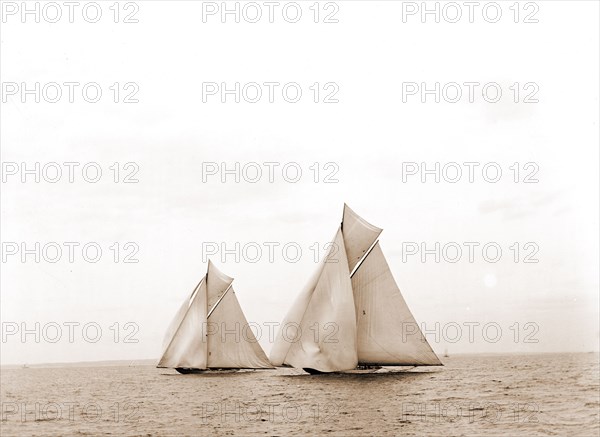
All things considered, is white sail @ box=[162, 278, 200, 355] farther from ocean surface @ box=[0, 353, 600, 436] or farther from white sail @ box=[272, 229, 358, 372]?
white sail @ box=[272, 229, 358, 372]

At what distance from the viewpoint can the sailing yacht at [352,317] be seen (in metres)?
59.1

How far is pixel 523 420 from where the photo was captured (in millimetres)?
40750

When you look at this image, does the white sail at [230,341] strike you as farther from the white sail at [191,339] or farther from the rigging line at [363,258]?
the rigging line at [363,258]

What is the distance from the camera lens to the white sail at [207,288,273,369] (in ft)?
257

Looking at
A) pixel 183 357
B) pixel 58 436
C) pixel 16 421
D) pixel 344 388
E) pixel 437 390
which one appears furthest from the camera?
pixel 183 357

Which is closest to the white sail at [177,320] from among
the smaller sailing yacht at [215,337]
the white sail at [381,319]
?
the smaller sailing yacht at [215,337]

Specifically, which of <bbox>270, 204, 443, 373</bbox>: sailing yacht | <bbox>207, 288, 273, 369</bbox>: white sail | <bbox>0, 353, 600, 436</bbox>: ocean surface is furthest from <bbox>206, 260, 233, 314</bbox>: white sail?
<bbox>270, 204, 443, 373</bbox>: sailing yacht

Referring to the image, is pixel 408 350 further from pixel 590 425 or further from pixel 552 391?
pixel 590 425

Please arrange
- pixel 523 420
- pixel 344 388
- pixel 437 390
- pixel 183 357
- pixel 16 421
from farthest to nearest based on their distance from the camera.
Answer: pixel 183 357 → pixel 437 390 → pixel 344 388 → pixel 16 421 → pixel 523 420

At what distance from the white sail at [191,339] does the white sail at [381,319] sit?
2053cm

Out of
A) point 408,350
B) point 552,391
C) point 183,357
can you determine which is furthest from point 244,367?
point 552,391

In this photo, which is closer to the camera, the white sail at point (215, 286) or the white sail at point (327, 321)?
the white sail at point (327, 321)

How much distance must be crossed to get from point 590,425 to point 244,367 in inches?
1791

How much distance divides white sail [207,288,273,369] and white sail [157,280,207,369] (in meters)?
1.48
